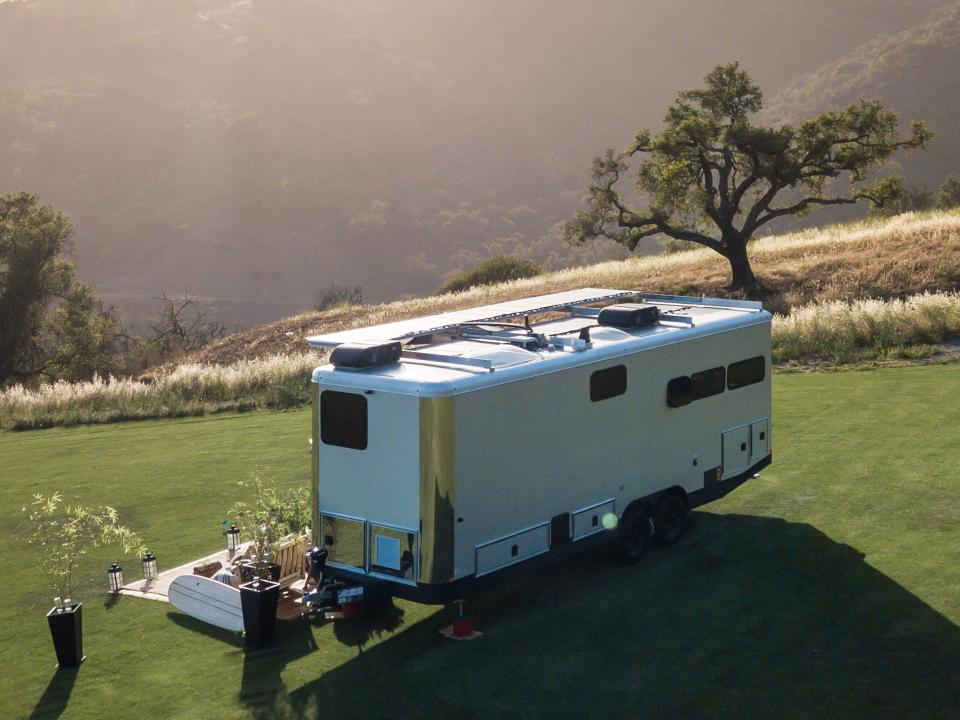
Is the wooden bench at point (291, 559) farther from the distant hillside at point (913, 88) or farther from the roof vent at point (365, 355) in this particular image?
the distant hillside at point (913, 88)

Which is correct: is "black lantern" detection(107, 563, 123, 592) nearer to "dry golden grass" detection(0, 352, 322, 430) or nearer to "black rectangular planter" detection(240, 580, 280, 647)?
"black rectangular planter" detection(240, 580, 280, 647)

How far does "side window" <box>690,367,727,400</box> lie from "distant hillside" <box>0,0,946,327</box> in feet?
325

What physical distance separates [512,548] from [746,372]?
432cm

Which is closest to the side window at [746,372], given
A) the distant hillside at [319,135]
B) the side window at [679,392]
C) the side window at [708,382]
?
the side window at [708,382]

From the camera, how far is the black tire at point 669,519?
12078 millimetres

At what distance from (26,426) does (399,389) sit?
52.6ft

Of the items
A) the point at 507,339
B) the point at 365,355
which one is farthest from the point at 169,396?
the point at 365,355

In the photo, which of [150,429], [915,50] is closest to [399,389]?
[150,429]

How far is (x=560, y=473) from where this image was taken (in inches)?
421

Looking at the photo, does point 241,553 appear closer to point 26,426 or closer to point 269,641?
point 269,641

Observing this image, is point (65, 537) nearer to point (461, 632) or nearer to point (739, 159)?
point (461, 632)

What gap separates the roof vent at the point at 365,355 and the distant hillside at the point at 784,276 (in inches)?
825

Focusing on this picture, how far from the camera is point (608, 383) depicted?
11172 mm

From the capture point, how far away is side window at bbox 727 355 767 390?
12.9 m
